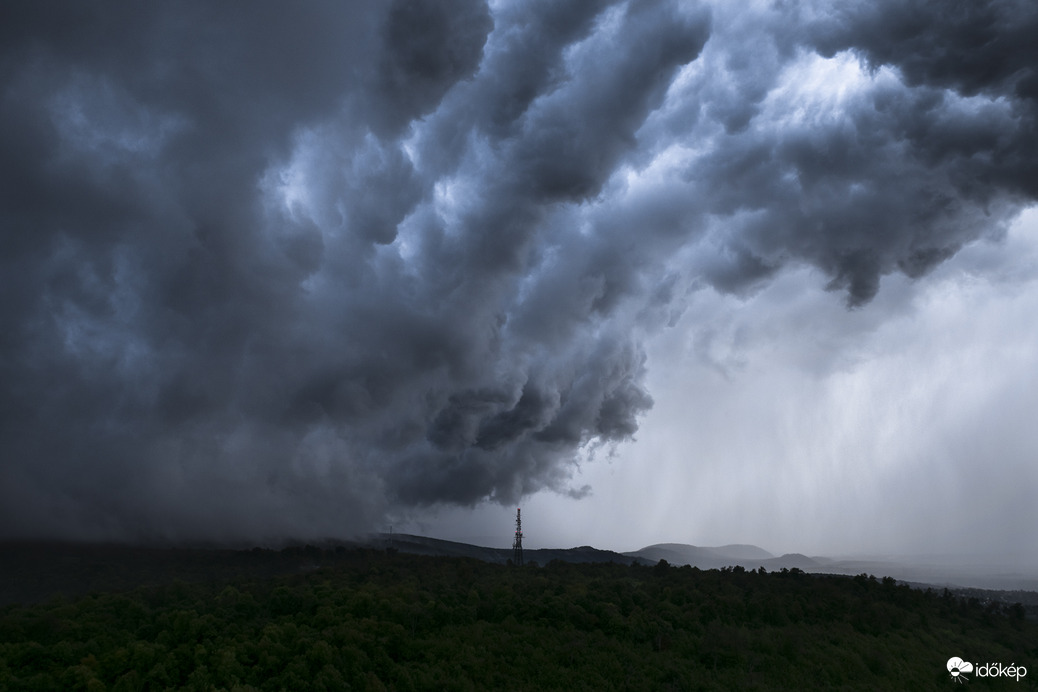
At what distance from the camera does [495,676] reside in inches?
1708

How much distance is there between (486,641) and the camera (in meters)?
48.1

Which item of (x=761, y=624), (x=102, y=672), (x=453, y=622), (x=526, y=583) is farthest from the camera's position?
(x=526, y=583)

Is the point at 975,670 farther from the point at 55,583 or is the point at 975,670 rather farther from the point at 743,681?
the point at 55,583

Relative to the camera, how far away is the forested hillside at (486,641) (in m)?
38.7

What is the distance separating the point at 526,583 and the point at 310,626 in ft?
94.4

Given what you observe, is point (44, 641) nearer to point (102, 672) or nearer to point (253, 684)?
point (102, 672)

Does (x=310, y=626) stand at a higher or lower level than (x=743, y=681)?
higher

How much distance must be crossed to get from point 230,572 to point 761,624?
9267 cm

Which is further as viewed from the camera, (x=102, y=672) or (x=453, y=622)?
(x=453, y=622)

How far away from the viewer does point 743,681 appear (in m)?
47.3

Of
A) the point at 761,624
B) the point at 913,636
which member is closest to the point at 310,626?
the point at 761,624

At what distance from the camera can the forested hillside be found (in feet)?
127

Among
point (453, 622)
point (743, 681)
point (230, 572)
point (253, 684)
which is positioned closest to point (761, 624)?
point (743, 681)

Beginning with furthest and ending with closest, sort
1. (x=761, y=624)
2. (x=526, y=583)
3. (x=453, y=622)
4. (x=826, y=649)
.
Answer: (x=526, y=583) < (x=761, y=624) < (x=826, y=649) < (x=453, y=622)
